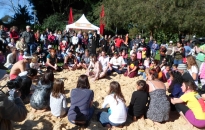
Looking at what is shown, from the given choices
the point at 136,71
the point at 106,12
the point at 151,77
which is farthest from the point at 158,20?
the point at 151,77

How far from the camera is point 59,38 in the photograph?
1537cm

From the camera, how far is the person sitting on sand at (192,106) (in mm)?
4586

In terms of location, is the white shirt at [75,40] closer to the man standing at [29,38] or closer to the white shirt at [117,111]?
the man standing at [29,38]

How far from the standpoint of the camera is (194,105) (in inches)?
182

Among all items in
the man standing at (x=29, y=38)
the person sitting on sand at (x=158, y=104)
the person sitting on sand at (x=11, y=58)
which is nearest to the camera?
the person sitting on sand at (x=158, y=104)

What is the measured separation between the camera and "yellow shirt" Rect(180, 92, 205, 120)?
15.0 ft

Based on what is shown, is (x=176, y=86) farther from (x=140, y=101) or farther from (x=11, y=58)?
(x=11, y=58)

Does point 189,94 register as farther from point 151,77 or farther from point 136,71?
point 136,71

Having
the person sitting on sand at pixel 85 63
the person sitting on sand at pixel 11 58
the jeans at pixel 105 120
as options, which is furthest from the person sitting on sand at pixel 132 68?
the person sitting on sand at pixel 11 58

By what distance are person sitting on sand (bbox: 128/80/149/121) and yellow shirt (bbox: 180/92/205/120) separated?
801 millimetres

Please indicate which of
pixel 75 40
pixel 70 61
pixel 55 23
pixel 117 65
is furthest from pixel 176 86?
pixel 55 23

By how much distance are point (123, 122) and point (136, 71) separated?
4003mm

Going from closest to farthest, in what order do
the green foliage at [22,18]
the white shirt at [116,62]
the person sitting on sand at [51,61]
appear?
the person sitting on sand at [51,61]
the white shirt at [116,62]
the green foliage at [22,18]

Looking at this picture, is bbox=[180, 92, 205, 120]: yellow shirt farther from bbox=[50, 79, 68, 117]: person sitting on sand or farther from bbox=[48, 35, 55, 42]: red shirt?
bbox=[48, 35, 55, 42]: red shirt
